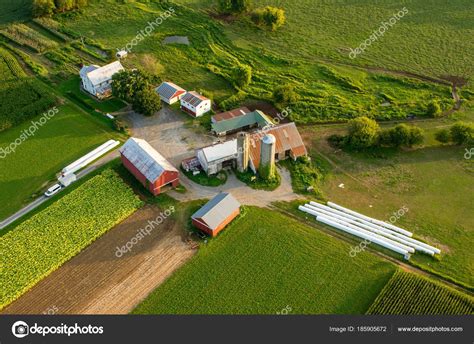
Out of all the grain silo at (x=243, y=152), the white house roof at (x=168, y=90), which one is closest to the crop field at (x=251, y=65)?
the white house roof at (x=168, y=90)

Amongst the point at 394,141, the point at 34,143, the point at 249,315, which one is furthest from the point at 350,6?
the point at 249,315

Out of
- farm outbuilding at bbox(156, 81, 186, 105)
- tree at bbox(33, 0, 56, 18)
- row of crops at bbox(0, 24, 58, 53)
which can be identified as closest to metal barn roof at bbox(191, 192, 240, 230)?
farm outbuilding at bbox(156, 81, 186, 105)

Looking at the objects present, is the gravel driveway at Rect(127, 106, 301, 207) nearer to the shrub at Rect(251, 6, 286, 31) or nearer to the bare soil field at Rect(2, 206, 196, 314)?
the bare soil field at Rect(2, 206, 196, 314)

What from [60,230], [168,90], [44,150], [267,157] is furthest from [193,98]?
[60,230]

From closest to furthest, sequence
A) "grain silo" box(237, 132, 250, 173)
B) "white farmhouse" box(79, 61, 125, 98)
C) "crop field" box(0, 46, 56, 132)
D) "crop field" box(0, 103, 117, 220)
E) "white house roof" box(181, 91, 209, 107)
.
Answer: "grain silo" box(237, 132, 250, 173)
"crop field" box(0, 103, 117, 220)
"white house roof" box(181, 91, 209, 107)
"crop field" box(0, 46, 56, 132)
"white farmhouse" box(79, 61, 125, 98)

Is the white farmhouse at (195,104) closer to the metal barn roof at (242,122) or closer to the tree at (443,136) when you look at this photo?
the metal barn roof at (242,122)

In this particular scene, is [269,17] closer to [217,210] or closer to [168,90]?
[168,90]

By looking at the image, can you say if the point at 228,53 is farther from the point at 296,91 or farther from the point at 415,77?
the point at 415,77
